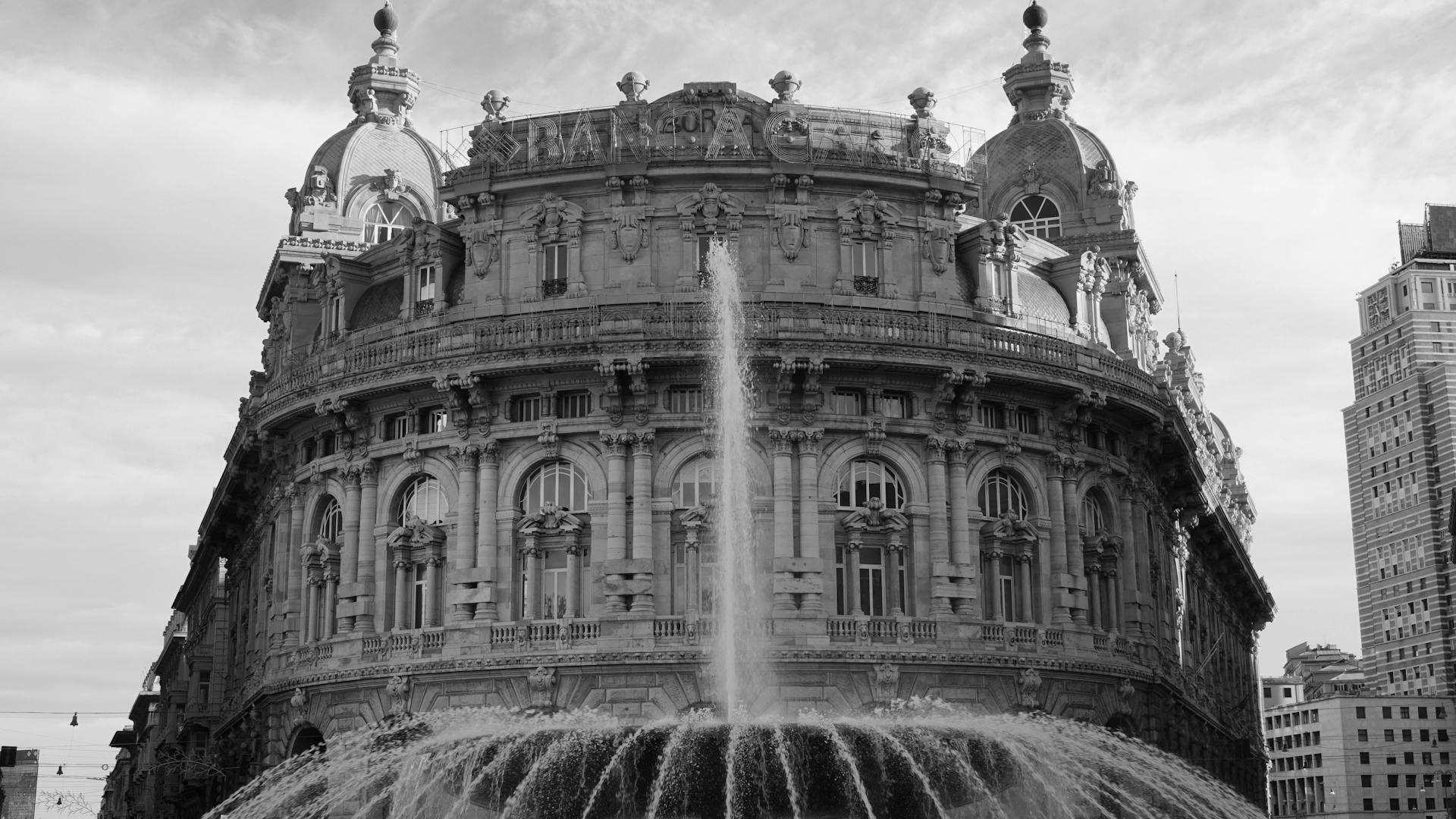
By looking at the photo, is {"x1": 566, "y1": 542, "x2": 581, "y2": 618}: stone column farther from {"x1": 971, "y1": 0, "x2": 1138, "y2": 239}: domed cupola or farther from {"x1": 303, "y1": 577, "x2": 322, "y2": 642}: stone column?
{"x1": 971, "y1": 0, "x2": 1138, "y2": 239}: domed cupola

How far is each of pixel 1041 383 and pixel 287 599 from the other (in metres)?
22.6

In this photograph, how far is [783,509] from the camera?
175 ft

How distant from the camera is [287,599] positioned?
194 ft

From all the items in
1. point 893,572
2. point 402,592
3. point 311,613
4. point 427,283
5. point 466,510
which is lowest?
point 311,613

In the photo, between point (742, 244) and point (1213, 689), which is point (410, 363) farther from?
point (1213, 689)

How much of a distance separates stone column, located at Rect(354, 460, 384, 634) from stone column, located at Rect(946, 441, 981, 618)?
51.5 feet

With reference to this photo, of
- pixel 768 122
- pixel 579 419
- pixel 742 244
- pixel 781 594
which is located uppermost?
pixel 768 122

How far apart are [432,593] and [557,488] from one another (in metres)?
4.45

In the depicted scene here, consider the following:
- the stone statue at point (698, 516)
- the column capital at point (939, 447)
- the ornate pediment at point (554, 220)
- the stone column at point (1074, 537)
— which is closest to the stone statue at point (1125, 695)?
the stone column at point (1074, 537)

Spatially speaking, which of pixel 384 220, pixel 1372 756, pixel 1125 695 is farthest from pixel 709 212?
pixel 1372 756

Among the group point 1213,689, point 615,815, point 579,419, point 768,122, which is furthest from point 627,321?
point 1213,689

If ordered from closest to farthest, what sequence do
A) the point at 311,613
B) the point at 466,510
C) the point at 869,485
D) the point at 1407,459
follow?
the point at 869,485
the point at 466,510
the point at 311,613
the point at 1407,459

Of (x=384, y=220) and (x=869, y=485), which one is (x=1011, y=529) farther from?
(x=384, y=220)

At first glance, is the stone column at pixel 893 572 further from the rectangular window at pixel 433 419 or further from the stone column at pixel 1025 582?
the rectangular window at pixel 433 419
